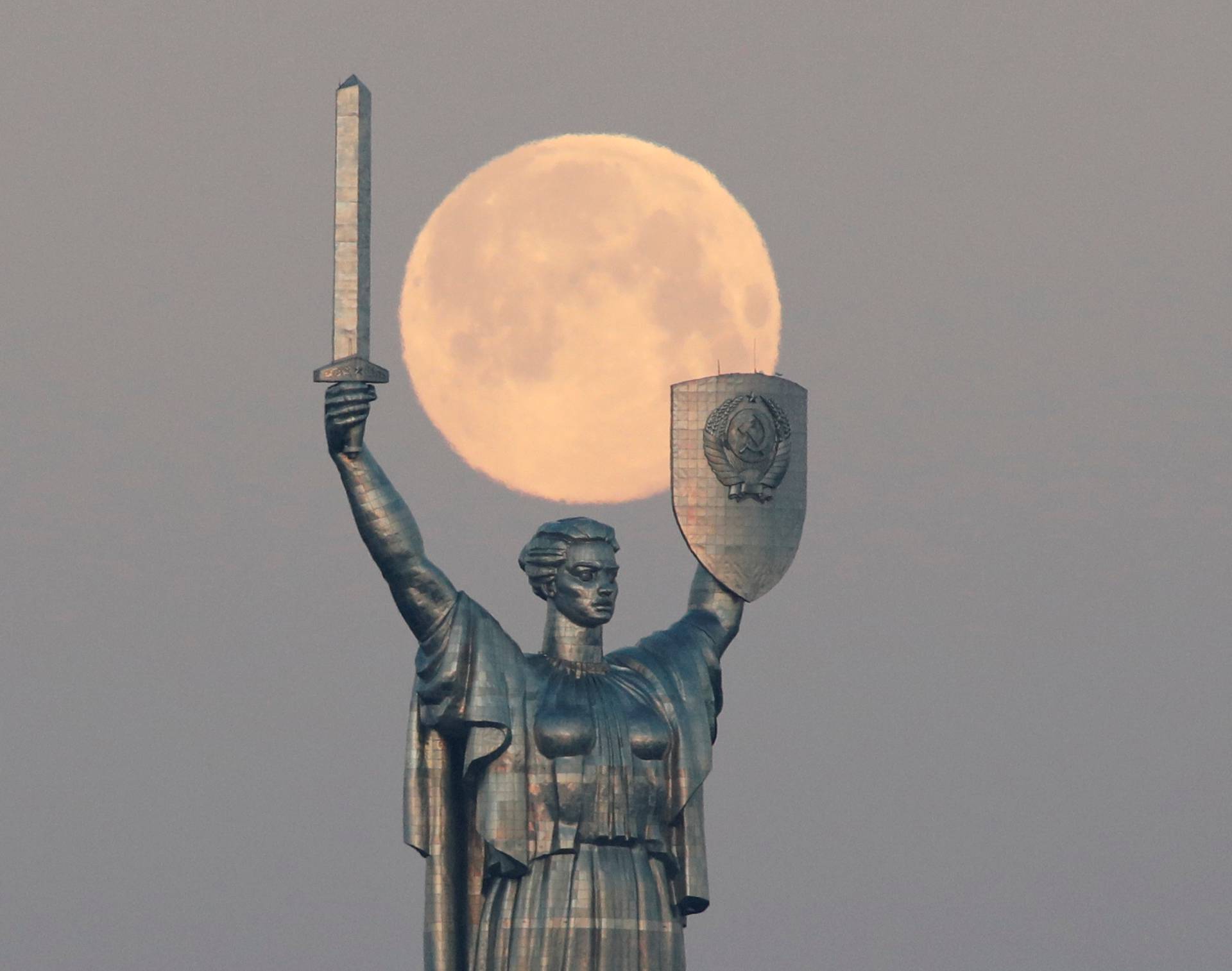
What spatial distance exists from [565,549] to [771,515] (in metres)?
2.04

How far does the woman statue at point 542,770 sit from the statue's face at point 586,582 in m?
A: 0.01

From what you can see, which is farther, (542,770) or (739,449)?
(739,449)

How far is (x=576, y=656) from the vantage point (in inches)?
1655

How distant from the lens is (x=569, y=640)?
42.0m

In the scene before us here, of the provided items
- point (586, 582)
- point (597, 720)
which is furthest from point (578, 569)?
point (597, 720)

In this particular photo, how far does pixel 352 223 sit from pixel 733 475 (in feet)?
14.0

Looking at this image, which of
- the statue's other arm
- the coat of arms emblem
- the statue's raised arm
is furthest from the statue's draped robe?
the coat of arms emblem

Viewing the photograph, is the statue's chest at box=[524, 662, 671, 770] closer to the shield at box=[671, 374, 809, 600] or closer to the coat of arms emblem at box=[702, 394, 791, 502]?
the shield at box=[671, 374, 809, 600]

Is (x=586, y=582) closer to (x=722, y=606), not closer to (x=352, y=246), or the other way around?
(x=722, y=606)

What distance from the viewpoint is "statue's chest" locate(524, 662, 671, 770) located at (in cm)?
4134

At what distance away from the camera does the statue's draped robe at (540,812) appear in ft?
135

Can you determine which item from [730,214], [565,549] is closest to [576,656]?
[565,549]

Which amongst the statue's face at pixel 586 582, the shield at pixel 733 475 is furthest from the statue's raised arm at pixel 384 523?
the shield at pixel 733 475

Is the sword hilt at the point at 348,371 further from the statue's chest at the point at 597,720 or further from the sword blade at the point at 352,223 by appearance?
the statue's chest at the point at 597,720
